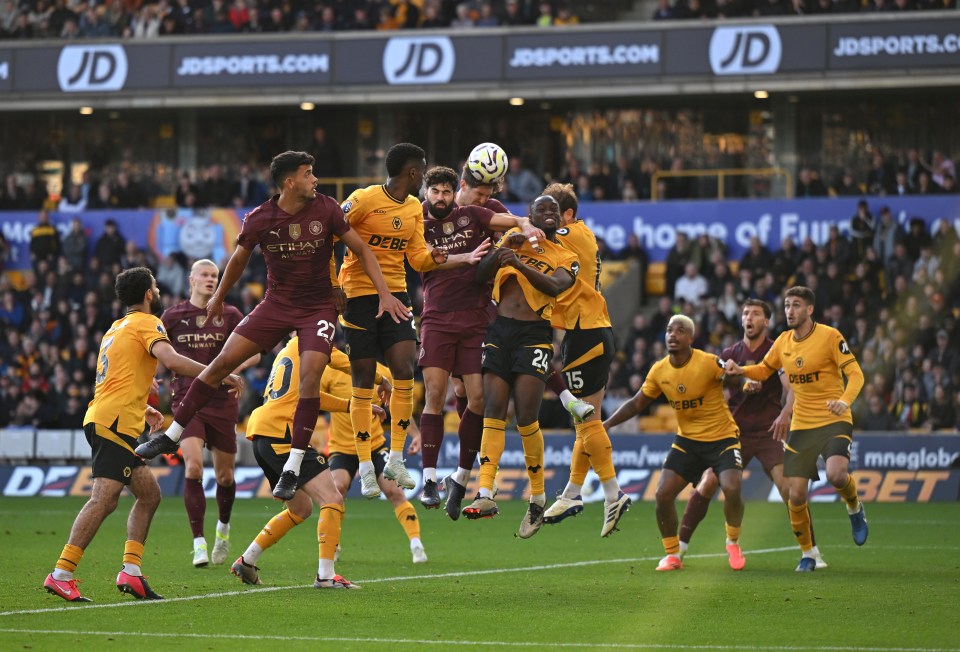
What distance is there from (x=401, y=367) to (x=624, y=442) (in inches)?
481

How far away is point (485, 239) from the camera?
13.4 meters

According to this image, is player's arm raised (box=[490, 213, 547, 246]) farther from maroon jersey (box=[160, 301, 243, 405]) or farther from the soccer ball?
maroon jersey (box=[160, 301, 243, 405])

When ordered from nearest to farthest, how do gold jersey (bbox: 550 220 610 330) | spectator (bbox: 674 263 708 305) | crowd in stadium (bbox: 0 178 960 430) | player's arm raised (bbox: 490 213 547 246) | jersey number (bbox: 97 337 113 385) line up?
jersey number (bbox: 97 337 113 385) < player's arm raised (bbox: 490 213 547 246) < gold jersey (bbox: 550 220 610 330) < crowd in stadium (bbox: 0 178 960 430) < spectator (bbox: 674 263 708 305)

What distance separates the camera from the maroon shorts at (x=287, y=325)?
40.3 feet

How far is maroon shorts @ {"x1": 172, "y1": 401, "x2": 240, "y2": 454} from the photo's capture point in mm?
15586

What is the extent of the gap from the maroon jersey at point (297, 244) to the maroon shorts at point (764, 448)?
19.3 ft

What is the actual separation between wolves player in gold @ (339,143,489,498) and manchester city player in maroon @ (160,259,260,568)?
2.61m

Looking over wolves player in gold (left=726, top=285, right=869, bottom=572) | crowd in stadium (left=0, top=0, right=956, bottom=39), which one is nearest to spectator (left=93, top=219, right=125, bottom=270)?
crowd in stadium (left=0, top=0, right=956, bottom=39)

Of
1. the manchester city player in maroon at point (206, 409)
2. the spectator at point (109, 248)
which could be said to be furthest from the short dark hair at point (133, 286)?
the spectator at point (109, 248)

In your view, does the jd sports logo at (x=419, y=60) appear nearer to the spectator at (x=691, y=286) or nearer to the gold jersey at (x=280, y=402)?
the spectator at (x=691, y=286)

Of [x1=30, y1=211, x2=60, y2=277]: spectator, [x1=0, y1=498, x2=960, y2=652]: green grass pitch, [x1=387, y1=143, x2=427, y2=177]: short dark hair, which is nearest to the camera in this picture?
[x1=0, y1=498, x2=960, y2=652]: green grass pitch

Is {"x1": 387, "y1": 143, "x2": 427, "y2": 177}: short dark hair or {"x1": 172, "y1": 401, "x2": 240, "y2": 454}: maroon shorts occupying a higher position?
{"x1": 387, "y1": 143, "x2": 427, "y2": 177}: short dark hair

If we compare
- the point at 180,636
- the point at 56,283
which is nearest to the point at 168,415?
the point at 56,283

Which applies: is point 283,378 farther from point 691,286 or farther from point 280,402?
point 691,286
